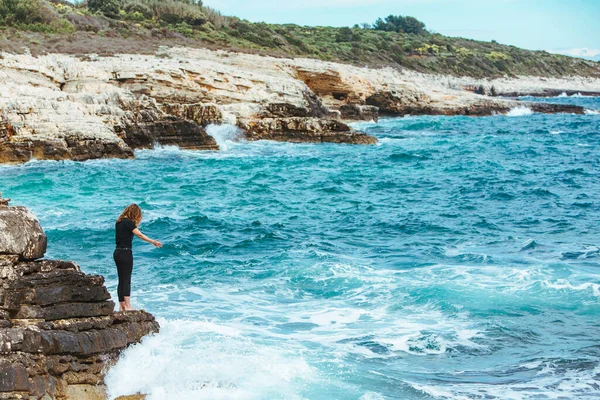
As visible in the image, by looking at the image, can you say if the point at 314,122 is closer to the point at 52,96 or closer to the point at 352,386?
the point at 52,96

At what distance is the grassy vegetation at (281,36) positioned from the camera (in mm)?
46219

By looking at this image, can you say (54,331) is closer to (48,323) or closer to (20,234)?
(48,323)

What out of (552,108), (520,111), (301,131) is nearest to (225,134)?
(301,131)

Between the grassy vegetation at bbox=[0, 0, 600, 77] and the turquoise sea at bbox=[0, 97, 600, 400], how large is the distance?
22.9 m

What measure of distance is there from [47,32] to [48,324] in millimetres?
38571

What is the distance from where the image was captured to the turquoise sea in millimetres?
8258

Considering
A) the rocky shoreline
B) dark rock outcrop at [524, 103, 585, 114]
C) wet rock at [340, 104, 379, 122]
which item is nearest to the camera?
the rocky shoreline

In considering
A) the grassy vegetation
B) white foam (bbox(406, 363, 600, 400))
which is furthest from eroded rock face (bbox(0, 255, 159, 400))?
the grassy vegetation

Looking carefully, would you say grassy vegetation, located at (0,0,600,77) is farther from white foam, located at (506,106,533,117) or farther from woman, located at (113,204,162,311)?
woman, located at (113,204,162,311)

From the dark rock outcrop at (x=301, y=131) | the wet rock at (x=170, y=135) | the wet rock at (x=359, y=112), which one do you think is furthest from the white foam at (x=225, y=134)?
the wet rock at (x=359, y=112)

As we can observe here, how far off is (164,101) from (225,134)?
3044mm

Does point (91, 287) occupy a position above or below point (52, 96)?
below

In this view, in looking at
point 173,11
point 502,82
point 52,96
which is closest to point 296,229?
point 52,96

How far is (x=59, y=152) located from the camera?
25.8 m
